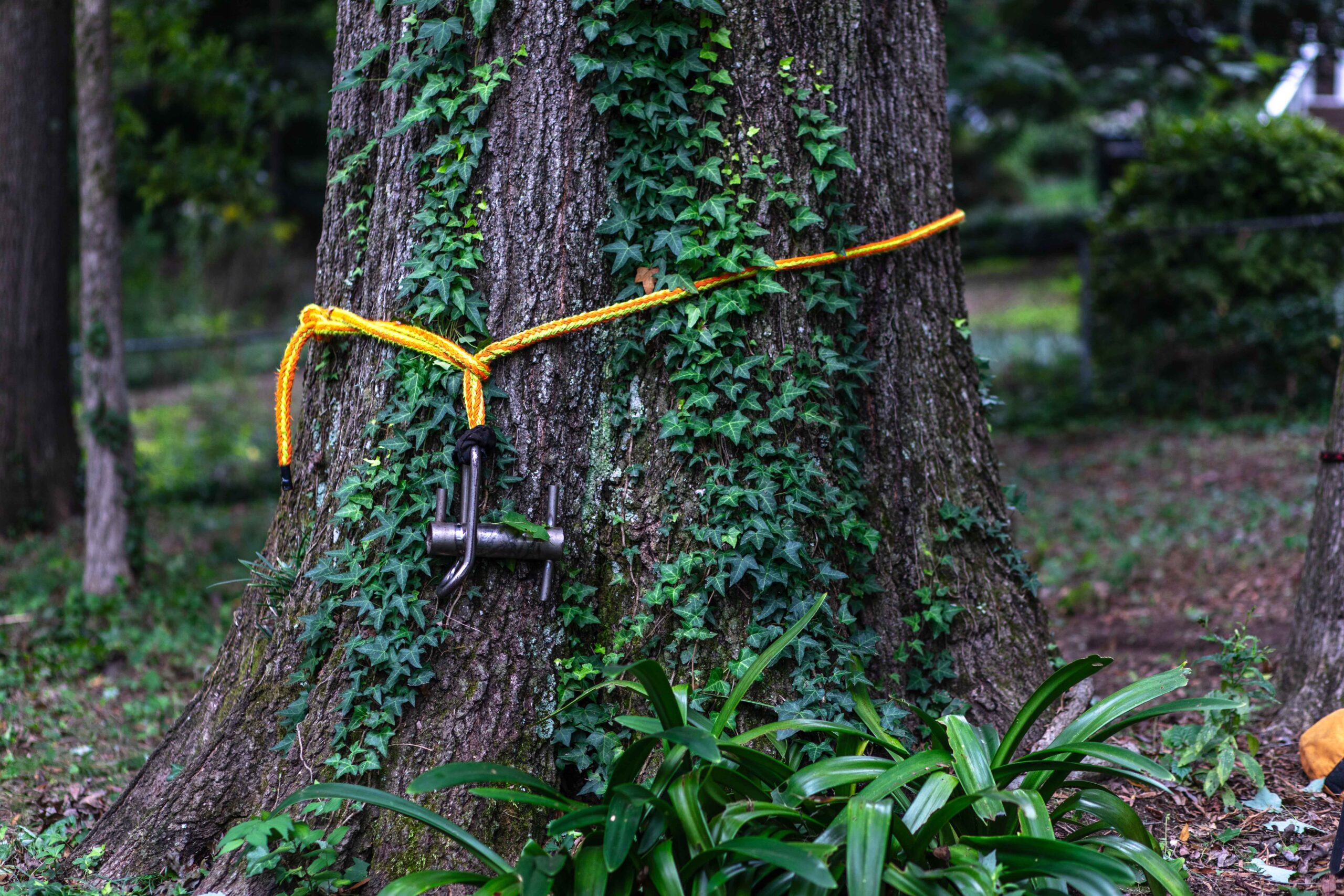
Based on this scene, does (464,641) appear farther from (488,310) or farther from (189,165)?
(189,165)

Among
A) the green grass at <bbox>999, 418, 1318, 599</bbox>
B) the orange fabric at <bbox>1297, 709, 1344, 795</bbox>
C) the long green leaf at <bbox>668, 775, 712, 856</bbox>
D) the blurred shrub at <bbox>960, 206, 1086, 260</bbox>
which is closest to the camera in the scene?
the long green leaf at <bbox>668, 775, 712, 856</bbox>

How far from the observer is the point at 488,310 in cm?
260

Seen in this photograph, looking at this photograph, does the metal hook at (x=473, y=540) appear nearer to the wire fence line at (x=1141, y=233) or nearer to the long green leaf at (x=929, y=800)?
the long green leaf at (x=929, y=800)

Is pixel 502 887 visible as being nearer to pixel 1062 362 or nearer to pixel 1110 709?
pixel 1110 709

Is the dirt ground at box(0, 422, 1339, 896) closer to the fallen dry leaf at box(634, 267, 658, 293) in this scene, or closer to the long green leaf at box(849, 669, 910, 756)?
the long green leaf at box(849, 669, 910, 756)

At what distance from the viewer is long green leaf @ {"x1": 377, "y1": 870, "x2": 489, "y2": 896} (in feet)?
6.81

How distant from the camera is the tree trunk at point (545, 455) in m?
2.54

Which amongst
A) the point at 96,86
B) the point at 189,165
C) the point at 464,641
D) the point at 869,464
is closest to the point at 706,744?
the point at 464,641

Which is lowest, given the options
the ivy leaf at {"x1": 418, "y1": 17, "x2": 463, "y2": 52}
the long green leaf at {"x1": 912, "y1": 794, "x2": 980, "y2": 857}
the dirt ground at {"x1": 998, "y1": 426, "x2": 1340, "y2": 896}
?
the dirt ground at {"x1": 998, "y1": 426, "x2": 1340, "y2": 896}

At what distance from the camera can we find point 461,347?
2582mm

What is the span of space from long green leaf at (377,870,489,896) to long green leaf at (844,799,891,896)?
0.74m

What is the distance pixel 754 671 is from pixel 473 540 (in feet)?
2.35

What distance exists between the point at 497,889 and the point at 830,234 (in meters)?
1.79

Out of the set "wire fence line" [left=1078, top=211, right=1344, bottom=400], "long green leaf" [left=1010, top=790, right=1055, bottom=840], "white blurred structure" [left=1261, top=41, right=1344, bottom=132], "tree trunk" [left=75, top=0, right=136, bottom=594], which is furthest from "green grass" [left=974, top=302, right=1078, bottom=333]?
"long green leaf" [left=1010, top=790, right=1055, bottom=840]
